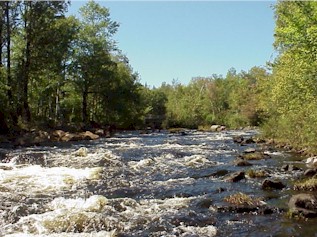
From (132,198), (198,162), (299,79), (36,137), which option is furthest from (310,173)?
(36,137)

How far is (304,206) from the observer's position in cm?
1114

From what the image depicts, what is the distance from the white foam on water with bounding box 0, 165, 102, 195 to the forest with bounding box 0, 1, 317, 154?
45.5 feet

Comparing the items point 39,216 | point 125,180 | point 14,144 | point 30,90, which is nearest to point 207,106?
point 30,90

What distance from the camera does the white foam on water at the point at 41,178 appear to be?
14312 mm

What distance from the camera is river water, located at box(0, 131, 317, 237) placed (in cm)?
990

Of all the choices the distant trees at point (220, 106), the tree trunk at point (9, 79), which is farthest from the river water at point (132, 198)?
the distant trees at point (220, 106)

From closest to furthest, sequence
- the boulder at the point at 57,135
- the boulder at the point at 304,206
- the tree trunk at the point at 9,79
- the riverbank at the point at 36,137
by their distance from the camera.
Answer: the boulder at the point at 304,206 → the riverbank at the point at 36,137 → the boulder at the point at 57,135 → the tree trunk at the point at 9,79

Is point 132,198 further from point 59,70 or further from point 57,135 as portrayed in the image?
point 59,70

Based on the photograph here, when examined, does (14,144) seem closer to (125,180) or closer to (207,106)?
(125,180)

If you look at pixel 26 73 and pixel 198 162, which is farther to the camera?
pixel 26 73

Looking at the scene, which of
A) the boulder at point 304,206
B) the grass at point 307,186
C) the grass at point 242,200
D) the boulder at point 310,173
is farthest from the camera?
the boulder at point 310,173

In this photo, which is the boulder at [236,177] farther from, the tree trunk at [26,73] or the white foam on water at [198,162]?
the tree trunk at [26,73]

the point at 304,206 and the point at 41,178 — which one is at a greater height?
the point at 41,178

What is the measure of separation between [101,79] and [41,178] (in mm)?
37776
